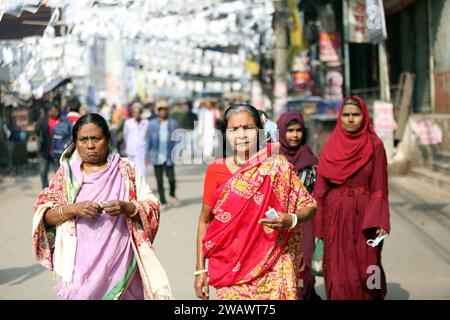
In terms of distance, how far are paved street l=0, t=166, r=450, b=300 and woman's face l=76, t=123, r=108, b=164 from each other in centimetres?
258

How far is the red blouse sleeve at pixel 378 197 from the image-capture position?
16.7 feet

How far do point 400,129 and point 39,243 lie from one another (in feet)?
36.6

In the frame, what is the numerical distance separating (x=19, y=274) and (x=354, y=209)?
11.3 feet

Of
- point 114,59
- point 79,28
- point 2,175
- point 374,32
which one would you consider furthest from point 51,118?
point 114,59

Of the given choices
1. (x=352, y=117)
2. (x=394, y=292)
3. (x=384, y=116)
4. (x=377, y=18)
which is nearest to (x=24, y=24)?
(x=352, y=117)

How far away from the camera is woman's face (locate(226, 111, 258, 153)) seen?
3725 mm

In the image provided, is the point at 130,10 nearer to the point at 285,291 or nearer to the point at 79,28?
the point at 79,28

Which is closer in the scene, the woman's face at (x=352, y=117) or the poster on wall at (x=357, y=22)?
the woman's face at (x=352, y=117)

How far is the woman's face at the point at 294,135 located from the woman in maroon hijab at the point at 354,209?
1.05 ft

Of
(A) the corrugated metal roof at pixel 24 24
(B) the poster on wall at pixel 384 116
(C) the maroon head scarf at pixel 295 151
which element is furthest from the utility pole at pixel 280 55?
(C) the maroon head scarf at pixel 295 151

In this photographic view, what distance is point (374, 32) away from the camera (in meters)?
11.0

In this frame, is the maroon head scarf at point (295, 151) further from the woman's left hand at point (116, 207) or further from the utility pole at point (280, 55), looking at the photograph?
the utility pole at point (280, 55)

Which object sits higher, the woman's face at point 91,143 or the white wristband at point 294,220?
the woman's face at point 91,143

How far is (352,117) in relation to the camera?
539cm
